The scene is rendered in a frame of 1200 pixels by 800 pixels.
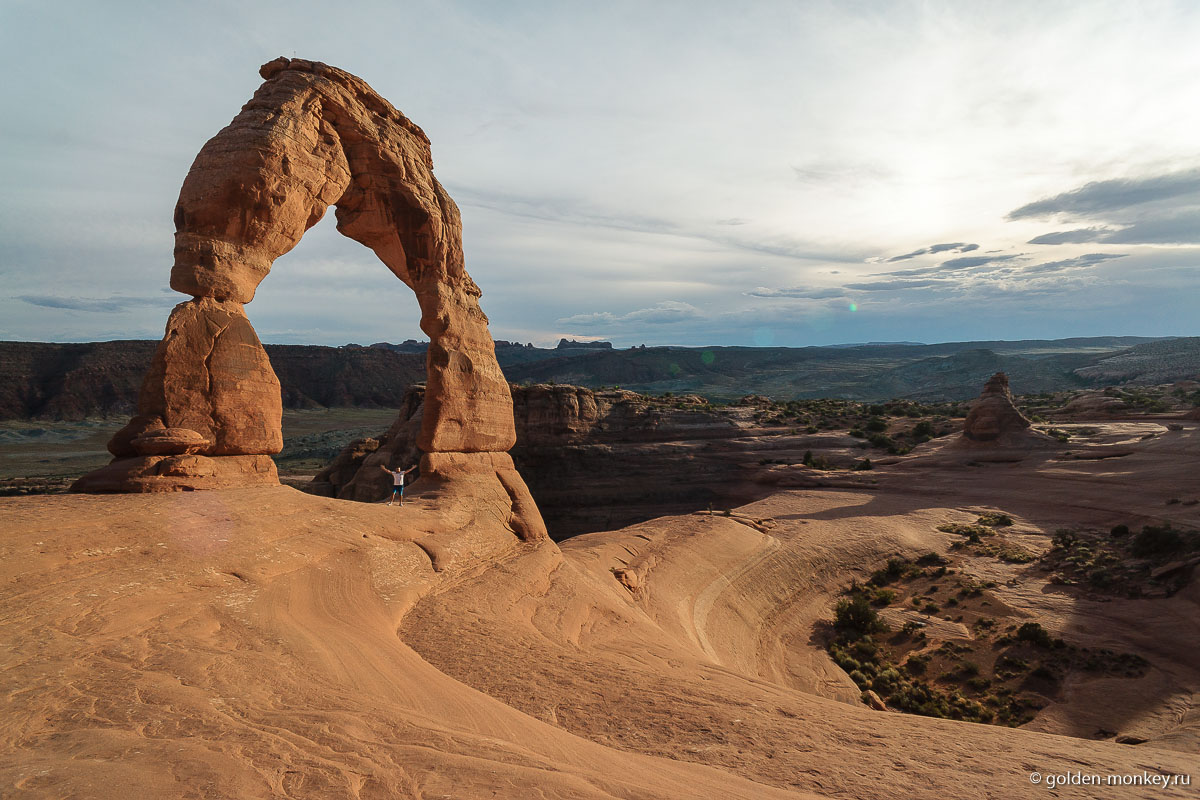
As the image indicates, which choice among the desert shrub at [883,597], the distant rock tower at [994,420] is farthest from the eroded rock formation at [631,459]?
the desert shrub at [883,597]

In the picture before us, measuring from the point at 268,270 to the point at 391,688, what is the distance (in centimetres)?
895

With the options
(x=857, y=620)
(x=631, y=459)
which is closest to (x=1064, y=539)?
(x=857, y=620)

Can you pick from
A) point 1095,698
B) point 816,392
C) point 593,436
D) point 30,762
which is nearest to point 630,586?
point 1095,698

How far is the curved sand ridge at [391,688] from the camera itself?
13.6 ft

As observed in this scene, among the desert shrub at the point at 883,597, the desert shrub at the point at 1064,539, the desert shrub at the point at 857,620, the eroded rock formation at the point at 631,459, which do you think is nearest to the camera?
the desert shrub at the point at 857,620

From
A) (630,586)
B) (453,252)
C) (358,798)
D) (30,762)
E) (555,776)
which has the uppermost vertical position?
(453,252)

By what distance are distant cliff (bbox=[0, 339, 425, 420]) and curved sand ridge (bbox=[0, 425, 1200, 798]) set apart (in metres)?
63.7

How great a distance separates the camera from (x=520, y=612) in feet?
33.0

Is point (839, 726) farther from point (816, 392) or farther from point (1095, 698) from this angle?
point (816, 392)

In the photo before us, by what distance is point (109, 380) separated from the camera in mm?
82000

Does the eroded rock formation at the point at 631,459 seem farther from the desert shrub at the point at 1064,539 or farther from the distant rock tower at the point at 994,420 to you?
the desert shrub at the point at 1064,539

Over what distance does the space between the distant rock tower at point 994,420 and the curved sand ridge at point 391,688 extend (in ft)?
68.0

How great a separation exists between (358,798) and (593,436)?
31492mm

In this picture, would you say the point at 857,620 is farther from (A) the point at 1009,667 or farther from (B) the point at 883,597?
(A) the point at 1009,667
